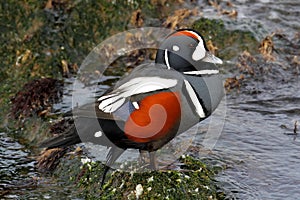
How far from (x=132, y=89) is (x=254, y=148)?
1.70 meters

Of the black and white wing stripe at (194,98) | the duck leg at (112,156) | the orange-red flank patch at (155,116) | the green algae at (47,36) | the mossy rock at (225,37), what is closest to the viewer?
the orange-red flank patch at (155,116)

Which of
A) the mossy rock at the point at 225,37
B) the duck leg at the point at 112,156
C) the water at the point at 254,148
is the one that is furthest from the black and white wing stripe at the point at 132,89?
the mossy rock at the point at 225,37

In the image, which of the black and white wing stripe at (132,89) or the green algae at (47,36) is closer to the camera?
the black and white wing stripe at (132,89)

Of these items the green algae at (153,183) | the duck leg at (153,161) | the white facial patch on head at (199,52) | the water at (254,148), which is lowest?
the water at (254,148)

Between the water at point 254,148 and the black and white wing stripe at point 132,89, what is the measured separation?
1.00m

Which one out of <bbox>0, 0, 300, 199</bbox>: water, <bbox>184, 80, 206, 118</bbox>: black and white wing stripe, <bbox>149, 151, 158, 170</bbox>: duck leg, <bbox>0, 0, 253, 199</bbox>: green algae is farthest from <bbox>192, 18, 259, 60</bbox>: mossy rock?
<bbox>184, 80, 206, 118</bbox>: black and white wing stripe

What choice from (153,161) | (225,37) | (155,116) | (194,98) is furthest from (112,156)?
(225,37)

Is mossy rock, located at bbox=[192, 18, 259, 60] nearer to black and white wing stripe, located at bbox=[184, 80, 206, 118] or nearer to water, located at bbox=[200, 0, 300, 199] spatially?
water, located at bbox=[200, 0, 300, 199]

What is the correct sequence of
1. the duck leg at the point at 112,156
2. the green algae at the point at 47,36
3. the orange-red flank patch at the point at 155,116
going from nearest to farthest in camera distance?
the orange-red flank patch at the point at 155,116
the duck leg at the point at 112,156
the green algae at the point at 47,36

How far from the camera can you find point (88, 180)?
5152 millimetres

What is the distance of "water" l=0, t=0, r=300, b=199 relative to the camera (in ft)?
16.9

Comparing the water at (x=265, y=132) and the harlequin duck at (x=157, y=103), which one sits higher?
the harlequin duck at (x=157, y=103)

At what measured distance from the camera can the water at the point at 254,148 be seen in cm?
516

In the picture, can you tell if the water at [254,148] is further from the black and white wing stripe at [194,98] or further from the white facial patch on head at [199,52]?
the white facial patch on head at [199,52]
